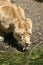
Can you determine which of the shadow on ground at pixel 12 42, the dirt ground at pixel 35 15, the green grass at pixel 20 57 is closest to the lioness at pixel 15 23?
the shadow on ground at pixel 12 42

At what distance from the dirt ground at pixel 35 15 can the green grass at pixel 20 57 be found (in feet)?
2.27

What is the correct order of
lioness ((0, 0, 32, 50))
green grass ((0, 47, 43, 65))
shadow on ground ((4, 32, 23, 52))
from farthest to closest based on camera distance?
shadow on ground ((4, 32, 23, 52)), lioness ((0, 0, 32, 50)), green grass ((0, 47, 43, 65))

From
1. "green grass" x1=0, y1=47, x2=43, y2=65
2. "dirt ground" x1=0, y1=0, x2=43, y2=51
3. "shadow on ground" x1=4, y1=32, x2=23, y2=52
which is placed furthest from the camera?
"dirt ground" x1=0, y1=0, x2=43, y2=51

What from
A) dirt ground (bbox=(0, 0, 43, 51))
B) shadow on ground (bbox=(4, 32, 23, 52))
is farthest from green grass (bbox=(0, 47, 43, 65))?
dirt ground (bbox=(0, 0, 43, 51))

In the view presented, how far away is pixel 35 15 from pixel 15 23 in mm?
2171

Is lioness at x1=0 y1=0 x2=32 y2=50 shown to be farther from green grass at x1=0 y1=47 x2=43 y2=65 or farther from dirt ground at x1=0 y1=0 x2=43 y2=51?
dirt ground at x1=0 y1=0 x2=43 y2=51

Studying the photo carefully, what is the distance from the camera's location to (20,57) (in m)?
7.36

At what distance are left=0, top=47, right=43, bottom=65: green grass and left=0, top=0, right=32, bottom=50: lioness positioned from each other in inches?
12.9

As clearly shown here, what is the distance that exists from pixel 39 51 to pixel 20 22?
1057mm

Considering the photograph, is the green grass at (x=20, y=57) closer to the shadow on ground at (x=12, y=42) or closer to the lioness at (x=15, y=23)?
the shadow on ground at (x=12, y=42)

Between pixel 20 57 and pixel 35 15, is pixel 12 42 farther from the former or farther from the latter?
pixel 35 15

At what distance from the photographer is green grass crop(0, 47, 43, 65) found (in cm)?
685

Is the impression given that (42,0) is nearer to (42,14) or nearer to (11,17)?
(42,14)

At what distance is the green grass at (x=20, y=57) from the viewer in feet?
22.5
